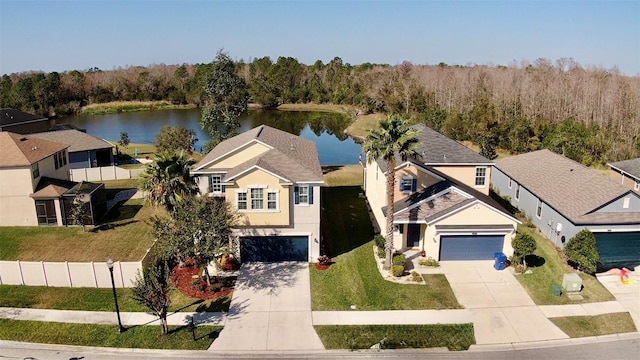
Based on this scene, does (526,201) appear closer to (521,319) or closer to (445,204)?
(445,204)

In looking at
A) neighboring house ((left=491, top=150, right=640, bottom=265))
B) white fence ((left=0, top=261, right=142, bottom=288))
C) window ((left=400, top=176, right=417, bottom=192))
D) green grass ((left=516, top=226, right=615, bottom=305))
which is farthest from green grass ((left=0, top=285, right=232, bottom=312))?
neighboring house ((left=491, top=150, right=640, bottom=265))

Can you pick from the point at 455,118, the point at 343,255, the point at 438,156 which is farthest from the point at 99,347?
the point at 455,118

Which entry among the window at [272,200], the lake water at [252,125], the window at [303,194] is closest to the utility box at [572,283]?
the window at [303,194]

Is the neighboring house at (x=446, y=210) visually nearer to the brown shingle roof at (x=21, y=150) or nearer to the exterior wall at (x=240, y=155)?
the exterior wall at (x=240, y=155)

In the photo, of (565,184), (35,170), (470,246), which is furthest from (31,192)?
(565,184)

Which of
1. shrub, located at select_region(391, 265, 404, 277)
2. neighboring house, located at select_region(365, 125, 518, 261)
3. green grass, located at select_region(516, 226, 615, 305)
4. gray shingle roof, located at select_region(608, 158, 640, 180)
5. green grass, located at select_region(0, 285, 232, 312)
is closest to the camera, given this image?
green grass, located at select_region(0, 285, 232, 312)

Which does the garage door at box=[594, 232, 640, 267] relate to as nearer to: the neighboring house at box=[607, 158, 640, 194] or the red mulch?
the neighboring house at box=[607, 158, 640, 194]
